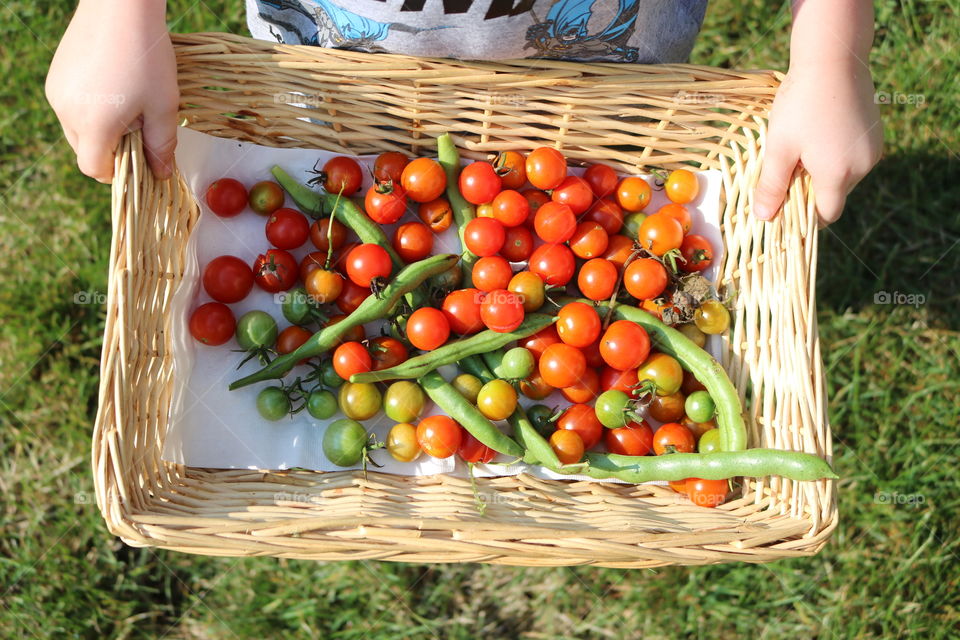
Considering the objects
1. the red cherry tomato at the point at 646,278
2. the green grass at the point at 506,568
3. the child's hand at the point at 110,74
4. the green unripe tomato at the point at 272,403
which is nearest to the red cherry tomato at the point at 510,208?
the red cherry tomato at the point at 646,278

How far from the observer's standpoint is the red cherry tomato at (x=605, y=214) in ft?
7.72

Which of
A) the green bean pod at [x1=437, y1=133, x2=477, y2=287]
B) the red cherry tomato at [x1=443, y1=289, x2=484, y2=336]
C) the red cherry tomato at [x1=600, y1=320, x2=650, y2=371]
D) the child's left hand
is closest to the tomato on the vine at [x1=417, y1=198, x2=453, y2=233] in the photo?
the green bean pod at [x1=437, y1=133, x2=477, y2=287]

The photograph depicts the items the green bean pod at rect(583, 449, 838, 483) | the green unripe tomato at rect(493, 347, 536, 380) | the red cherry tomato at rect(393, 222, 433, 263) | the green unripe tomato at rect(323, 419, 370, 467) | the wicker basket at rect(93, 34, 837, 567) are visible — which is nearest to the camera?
the wicker basket at rect(93, 34, 837, 567)

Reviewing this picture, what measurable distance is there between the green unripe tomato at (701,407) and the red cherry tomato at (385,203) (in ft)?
3.35

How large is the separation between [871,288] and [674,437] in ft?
5.10

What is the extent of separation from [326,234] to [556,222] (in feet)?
2.26

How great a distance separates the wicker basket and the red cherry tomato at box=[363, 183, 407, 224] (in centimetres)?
18

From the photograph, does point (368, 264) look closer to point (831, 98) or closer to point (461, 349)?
point (461, 349)

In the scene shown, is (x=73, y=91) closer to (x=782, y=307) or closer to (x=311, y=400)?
(x=311, y=400)

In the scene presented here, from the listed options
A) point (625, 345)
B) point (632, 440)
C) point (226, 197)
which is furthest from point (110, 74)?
point (632, 440)

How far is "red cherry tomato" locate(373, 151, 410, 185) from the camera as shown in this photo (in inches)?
89.5

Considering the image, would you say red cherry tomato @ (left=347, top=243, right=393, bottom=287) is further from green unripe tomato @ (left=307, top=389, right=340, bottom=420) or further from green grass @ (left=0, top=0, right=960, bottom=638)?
green grass @ (left=0, top=0, right=960, bottom=638)

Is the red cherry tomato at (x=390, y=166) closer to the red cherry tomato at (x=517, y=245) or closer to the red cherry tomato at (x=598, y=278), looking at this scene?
the red cherry tomato at (x=517, y=245)

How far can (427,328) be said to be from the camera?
208 cm
